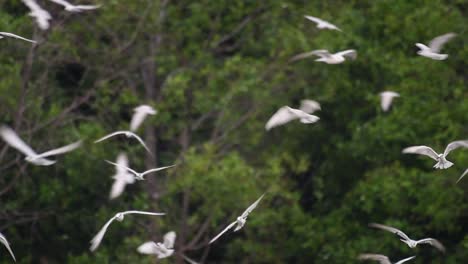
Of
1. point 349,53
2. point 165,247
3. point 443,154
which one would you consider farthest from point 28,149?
point 443,154

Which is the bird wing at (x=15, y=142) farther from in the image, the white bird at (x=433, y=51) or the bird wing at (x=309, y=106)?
the white bird at (x=433, y=51)

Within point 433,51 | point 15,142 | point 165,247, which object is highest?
point 15,142

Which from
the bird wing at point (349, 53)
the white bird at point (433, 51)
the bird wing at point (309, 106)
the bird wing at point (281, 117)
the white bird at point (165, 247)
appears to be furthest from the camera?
the bird wing at point (309, 106)

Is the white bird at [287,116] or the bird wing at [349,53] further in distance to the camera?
the bird wing at [349,53]

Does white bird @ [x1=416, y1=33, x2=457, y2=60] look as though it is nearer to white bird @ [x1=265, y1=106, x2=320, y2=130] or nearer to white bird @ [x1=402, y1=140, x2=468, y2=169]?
white bird @ [x1=402, y1=140, x2=468, y2=169]

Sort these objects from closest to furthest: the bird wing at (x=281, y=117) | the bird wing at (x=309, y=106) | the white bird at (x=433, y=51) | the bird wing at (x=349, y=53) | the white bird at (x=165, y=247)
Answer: the bird wing at (x=281, y=117) → the white bird at (x=165, y=247) → the white bird at (x=433, y=51) → the bird wing at (x=349, y=53) → the bird wing at (x=309, y=106)

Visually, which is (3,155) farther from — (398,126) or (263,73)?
(398,126)

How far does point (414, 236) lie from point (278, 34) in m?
3.93

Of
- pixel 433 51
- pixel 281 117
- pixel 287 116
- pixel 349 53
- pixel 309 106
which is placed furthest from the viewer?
pixel 309 106

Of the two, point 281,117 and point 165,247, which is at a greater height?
point 281,117

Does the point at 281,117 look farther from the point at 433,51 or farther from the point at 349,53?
the point at 433,51

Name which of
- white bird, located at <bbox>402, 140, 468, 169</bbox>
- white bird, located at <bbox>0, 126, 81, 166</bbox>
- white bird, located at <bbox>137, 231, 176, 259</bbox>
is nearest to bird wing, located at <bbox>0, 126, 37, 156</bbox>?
white bird, located at <bbox>0, 126, 81, 166</bbox>

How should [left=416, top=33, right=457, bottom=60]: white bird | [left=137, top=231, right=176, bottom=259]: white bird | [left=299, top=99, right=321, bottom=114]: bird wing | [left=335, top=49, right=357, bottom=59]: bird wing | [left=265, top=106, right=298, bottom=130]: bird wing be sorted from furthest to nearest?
[left=299, top=99, right=321, bottom=114]: bird wing
[left=335, top=49, right=357, bottom=59]: bird wing
[left=416, top=33, right=457, bottom=60]: white bird
[left=137, top=231, right=176, bottom=259]: white bird
[left=265, top=106, right=298, bottom=130]: bird wing

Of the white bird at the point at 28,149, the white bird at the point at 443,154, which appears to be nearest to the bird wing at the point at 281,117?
the white bird at the point at 443,154
